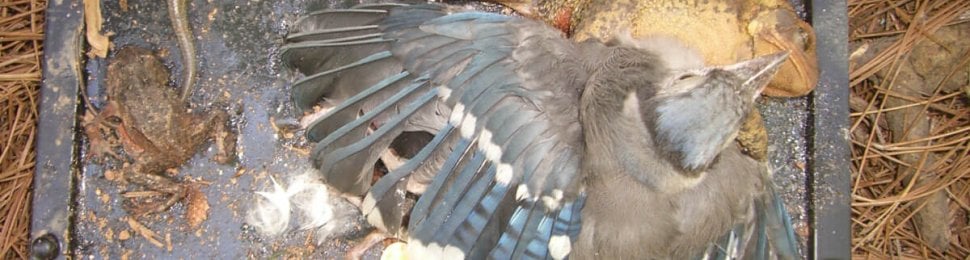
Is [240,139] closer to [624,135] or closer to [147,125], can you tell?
[147,125]

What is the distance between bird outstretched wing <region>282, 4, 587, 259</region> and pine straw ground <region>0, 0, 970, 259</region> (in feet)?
2.95

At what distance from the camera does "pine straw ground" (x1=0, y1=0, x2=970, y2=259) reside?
195 cm

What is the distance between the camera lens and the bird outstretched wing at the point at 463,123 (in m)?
1.40

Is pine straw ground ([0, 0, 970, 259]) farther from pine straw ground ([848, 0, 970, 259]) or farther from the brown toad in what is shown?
the brown toad

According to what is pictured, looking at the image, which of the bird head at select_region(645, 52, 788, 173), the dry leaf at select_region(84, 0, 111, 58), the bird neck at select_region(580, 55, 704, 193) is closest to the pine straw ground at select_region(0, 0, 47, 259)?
the dry leaf at select_region(84, 0, 111, 58)

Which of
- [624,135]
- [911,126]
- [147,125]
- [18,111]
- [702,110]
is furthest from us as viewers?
[911,126]

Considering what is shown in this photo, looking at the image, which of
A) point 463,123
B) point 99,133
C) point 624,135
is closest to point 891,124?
point 624,135

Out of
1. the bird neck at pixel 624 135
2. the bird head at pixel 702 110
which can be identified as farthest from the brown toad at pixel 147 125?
the bird head at pixel 702 110

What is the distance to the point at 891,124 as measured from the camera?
2.03m

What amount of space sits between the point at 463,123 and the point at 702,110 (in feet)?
1.34

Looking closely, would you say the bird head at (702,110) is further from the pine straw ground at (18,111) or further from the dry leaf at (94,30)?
the pine straw ground at (18,111)

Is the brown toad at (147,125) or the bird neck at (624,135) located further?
the brown toad at (147,125)

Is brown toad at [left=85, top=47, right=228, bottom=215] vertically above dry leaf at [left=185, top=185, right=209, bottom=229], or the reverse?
brown toad at [left=85, top=47, right=228, bottom=215]

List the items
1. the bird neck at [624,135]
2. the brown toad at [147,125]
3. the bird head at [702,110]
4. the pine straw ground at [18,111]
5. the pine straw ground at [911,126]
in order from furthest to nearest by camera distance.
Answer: the pine straw ground at [911,126] < the pine straw ground at [18,111] < the brown toad at [147,125] < the bird neck at [624,135] < the bird head at [702,110]
